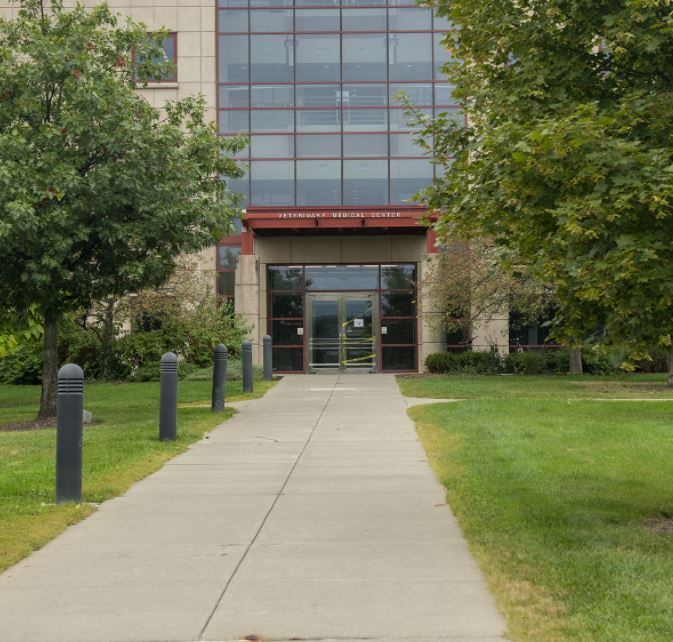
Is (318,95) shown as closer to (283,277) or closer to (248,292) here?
(283,277)

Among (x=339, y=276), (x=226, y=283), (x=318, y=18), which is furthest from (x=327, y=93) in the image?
(x=226, y=283)

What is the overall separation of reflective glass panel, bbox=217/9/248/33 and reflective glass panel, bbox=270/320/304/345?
10732mm

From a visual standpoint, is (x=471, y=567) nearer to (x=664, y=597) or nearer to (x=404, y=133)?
(x=664, y=597)

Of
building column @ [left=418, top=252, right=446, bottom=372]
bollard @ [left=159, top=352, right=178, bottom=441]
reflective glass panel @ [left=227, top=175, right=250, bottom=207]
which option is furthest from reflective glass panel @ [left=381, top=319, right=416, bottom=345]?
bollard @ [left=159, top=352, right=178, bottom=441]

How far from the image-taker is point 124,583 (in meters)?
5.68

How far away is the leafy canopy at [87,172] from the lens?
14.7 m

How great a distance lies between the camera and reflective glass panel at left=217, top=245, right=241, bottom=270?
33125mm

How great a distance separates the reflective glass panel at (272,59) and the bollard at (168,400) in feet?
75.2

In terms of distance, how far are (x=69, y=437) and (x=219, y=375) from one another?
8.40 m

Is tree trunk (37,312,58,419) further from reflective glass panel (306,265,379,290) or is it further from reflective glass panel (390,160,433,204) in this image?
reflective glass panel (390,160,433,204)

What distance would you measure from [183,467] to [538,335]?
23.4 m

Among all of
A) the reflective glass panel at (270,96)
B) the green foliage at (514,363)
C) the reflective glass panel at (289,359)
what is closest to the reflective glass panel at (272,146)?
the reflective glass panel at (270,96)

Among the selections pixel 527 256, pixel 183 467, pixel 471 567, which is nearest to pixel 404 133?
pixel 183 467

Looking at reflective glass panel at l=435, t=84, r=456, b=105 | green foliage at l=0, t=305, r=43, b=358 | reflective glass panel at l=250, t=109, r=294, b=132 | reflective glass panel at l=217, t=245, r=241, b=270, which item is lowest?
green foliage at l=0, t=305, r=43, b=358
